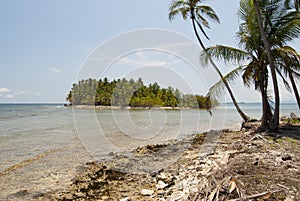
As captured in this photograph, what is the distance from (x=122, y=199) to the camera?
13.5ft

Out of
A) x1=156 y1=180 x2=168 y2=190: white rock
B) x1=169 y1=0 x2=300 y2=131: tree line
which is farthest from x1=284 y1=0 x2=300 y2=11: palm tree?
x1=156 y1=180 x2=168 y2=190: white rock

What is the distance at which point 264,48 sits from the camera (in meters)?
9.55

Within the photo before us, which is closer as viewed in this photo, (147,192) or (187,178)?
(147,192)

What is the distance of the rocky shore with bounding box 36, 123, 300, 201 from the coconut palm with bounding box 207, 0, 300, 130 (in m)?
2.98

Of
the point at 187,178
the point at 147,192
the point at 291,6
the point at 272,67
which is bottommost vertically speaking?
the point at 147,192

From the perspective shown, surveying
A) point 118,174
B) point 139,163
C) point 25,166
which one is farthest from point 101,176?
point 25,166

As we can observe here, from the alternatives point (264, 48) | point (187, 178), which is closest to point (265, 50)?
point (264, 48)

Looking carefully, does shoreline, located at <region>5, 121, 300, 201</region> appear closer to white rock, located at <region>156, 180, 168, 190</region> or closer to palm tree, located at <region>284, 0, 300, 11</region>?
white rock, located at <region>156, 180, 168, 190</region>

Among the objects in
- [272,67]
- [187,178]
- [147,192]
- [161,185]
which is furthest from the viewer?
[272,67]

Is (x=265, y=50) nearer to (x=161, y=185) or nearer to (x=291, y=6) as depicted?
(x=291, y=6)

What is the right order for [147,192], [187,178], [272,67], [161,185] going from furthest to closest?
[272,67] → [187,178] → [161,185] → [147,192]

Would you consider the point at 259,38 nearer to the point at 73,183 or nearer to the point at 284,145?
the point at 284,145

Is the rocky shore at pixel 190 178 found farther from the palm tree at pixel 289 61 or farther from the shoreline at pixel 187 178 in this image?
the palm tree at pixel 289 61

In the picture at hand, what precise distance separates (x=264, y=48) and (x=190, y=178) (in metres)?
7.21
